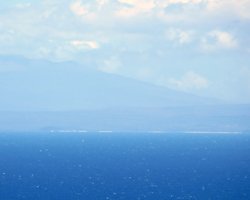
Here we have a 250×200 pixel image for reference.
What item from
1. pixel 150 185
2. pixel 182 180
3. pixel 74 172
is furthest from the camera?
pixel 74 172

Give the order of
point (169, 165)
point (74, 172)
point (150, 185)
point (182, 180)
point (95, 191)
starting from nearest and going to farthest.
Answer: point (95, 191) < point (150, 185) < point (182, 180) < point (74, 172) < point (169, 165)

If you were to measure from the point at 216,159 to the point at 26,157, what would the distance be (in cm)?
3307

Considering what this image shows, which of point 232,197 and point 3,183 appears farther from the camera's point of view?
point 3,183

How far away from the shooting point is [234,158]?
127 meters

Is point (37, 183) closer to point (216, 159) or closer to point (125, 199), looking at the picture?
point (125, 199)

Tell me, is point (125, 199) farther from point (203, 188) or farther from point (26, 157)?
point (26, 157)

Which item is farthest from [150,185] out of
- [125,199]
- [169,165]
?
[169,165]

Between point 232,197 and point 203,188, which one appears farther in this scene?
point 203,188

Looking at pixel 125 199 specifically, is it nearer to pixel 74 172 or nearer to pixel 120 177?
pixel 120 177

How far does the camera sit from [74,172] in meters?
97.7

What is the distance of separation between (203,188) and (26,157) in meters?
59.1

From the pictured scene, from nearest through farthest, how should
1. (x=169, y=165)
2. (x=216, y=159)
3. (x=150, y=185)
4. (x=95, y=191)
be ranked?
1. (x=95, y=191)
2. (x=150, y=185)
3. (x=169, y=165)
4. (x=216, y=159)

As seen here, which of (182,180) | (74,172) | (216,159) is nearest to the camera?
(182,180)

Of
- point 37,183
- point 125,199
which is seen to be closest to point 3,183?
point 37,183
